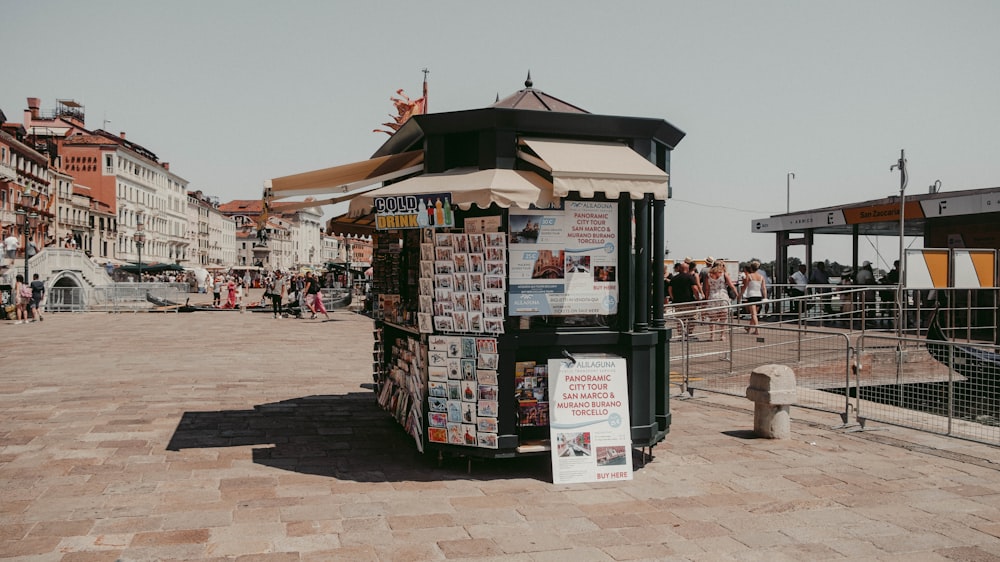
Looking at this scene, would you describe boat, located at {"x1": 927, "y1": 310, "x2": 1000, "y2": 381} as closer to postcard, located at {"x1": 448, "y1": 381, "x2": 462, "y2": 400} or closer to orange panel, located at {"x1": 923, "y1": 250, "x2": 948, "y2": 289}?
postcard, located at {"x1": 448, "y1": 381, "x2": 462, "y2": 400}

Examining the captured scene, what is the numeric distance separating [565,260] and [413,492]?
2.28 m

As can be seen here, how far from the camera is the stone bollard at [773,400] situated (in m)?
8.10

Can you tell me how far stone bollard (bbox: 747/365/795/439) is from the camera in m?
8.10

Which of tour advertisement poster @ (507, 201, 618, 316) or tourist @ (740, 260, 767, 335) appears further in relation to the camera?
tourist @ (740, 260, 767, 335)

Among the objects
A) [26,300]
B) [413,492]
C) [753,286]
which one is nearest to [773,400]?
[413,492]

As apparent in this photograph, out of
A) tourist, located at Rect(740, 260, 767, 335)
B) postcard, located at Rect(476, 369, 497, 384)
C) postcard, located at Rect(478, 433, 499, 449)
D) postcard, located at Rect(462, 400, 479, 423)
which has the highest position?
tourist, located at Rect(740, 260, 767, 335)

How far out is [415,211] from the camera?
632cm

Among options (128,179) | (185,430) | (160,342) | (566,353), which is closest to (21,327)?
(160,342)

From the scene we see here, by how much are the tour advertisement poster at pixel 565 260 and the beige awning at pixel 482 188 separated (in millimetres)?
349

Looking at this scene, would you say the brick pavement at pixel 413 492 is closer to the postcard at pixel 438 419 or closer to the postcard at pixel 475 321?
the postcard at pixel 438 419

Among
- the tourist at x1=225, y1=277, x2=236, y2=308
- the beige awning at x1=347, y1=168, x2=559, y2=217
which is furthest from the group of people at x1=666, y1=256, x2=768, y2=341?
the tourist at x1=225, y1=277, x2=236, y2=308

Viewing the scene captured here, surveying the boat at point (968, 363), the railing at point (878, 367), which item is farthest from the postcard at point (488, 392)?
the boat at point (968, 363)

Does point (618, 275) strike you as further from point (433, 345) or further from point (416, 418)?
point (416, 418)

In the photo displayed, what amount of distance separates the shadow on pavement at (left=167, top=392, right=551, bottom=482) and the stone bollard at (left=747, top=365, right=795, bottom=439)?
8.39 ft
